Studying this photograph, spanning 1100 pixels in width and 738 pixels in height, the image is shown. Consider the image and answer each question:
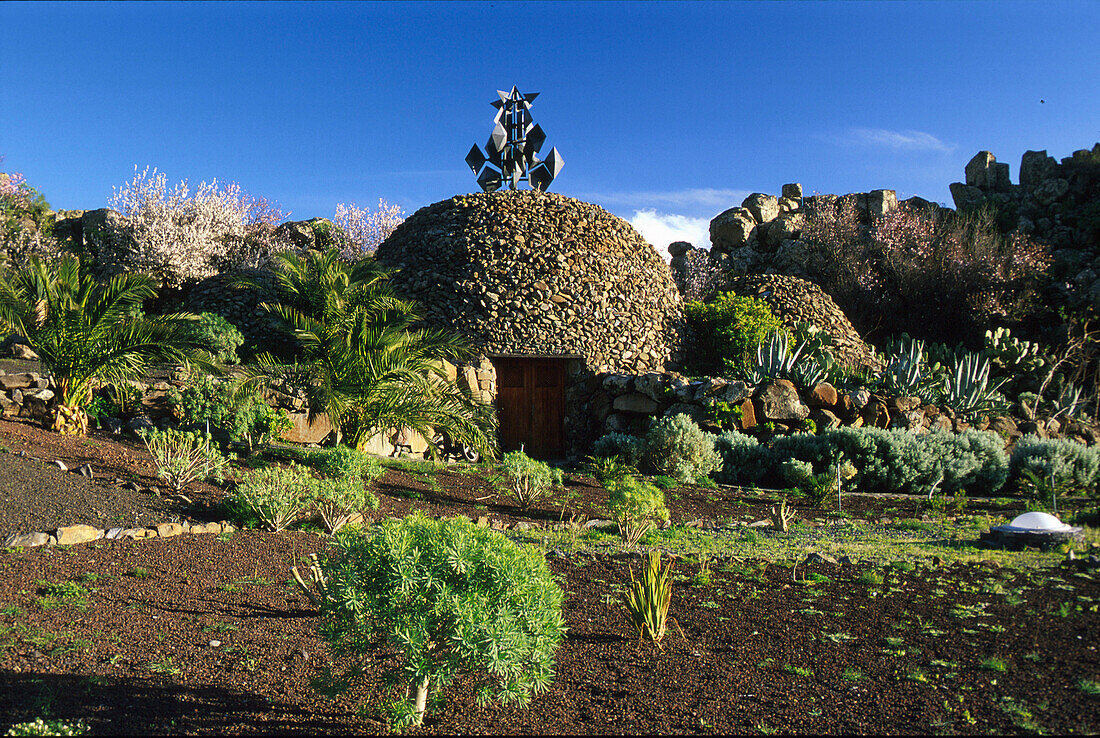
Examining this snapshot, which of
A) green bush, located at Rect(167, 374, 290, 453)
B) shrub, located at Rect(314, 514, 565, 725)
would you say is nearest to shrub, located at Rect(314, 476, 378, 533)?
green bush, located at Rect(167, 374, 290, 453)

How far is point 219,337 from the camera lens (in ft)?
35.4

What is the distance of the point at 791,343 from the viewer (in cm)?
1394

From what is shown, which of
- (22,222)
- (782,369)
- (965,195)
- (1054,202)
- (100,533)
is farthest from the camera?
(965,195)

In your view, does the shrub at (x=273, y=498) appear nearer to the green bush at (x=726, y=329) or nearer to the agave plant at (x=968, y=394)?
the green bush at (x=726, y=329)

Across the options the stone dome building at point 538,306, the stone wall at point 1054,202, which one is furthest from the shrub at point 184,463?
the stone wall at point 1054,202

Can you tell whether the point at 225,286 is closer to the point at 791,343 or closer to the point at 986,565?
the point at 791,343

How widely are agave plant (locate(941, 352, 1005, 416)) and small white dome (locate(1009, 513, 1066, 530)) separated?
668cm

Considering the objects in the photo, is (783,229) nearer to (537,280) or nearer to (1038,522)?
(537,280)

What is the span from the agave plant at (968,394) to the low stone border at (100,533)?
10700 mm

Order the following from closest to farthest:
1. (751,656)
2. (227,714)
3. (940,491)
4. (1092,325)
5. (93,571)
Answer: (227,714) < (751,656) < (93,571) < (940,491) < (1092,325)

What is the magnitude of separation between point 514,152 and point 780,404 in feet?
29.2

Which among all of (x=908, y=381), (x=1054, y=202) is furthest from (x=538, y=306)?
(x=1054, y=202)

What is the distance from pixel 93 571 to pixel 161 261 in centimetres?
1577

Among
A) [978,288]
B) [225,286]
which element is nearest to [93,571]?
[225,286]
